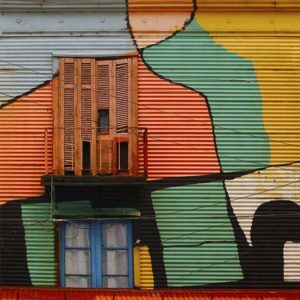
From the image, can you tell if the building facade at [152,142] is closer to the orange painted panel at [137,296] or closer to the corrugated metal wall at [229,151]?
the corrugated metal wall at [229,151]

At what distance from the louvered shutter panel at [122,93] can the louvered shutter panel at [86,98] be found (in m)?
0.55

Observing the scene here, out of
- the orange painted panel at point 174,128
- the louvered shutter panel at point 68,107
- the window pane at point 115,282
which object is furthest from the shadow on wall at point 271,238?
the louvered shutter panel at point 68,107

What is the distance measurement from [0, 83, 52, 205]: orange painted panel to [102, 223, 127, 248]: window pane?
155 cm

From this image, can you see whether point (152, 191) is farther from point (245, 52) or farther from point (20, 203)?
point (245, 52)

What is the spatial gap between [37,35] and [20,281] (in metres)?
5.05

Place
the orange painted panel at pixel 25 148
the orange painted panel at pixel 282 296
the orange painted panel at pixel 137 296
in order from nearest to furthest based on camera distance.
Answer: the orange painted panel at pixel 282 296
the orange painted panel at pixel 137 296
the orange painted panel at pixel 25 148

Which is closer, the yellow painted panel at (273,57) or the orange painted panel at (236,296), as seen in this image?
the orange painted panel at (236,296)

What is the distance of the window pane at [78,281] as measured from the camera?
32.7 feet

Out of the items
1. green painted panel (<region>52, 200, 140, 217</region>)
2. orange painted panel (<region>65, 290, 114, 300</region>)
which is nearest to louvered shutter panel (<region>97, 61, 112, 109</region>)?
green painted panel (<region>52, 200, 140, 217</region>)

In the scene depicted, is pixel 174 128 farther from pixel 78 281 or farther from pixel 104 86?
pixel 78 281

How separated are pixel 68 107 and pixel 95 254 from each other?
9.95ft

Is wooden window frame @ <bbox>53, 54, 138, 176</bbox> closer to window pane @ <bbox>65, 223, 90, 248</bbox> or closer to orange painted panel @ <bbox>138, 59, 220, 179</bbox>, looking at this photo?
orange painted panel @ <bbox>138, 59, 220, 179</bbox>


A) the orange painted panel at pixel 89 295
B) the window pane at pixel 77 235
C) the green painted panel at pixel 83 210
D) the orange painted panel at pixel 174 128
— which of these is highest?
the orange painted panel at pixel 174 128

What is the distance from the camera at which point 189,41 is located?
10.1 metres
